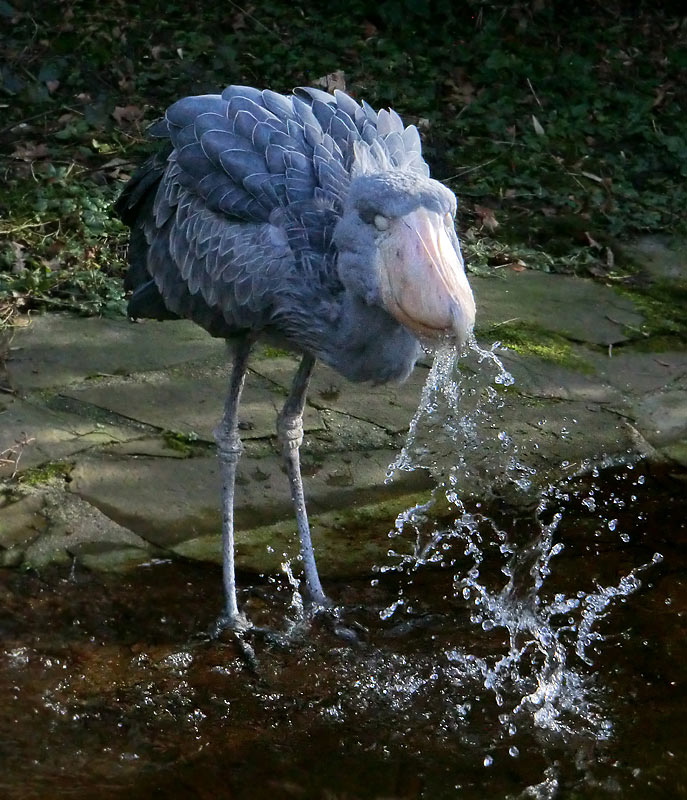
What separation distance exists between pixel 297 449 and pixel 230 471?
9.2 inches

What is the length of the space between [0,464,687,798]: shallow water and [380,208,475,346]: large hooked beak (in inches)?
39.5

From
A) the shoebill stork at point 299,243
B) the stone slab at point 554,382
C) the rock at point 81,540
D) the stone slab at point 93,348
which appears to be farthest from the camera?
the stone slab at point 554,382

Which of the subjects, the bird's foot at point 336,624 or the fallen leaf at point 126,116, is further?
the fallen leaf at point 126,116

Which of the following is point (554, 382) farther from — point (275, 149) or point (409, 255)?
point (409, 255)

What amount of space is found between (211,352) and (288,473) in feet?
3.38

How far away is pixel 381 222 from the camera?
9.48 ft

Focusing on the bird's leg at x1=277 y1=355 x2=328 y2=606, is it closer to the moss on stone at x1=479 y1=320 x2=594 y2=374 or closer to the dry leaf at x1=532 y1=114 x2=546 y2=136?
the moss on stone at x1=479 y1=320 x2=594 y2=374

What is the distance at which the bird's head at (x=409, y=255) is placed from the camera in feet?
8.98

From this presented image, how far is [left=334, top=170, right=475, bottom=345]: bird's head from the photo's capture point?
8.98 feet

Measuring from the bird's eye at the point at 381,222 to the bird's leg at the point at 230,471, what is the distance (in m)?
0.81

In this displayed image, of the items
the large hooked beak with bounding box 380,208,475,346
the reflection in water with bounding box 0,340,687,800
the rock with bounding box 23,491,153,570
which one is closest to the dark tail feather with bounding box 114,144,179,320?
the rock with bounding box 23,491,153,570

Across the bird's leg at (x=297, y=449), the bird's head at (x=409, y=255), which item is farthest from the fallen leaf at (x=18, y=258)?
the bird's head at (x=409, y=255)

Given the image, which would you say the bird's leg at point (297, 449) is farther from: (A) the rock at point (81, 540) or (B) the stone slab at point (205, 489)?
(A) the rock at point (81, 540)

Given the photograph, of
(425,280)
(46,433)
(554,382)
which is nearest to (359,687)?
(425,280)
